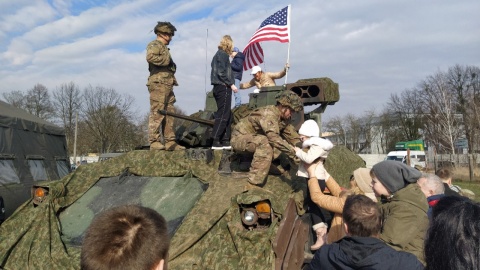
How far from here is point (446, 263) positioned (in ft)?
6.28

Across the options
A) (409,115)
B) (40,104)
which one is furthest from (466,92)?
(40,104)

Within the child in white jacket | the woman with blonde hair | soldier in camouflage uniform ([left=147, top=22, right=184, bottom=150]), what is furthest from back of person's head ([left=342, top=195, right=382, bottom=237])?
soldier in camouflage uniform ([left=147, top=22, right=184, bottom=150])

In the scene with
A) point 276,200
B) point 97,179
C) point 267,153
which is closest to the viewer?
point 276,200

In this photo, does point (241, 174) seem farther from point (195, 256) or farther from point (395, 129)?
point (395, 129)

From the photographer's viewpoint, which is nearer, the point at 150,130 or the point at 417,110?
the point at 150,130

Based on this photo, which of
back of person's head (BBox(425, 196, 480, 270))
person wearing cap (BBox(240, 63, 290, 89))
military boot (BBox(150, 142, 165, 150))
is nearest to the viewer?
back of person's head (BBox(425, 196, 480, 270))

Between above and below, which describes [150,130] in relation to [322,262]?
above

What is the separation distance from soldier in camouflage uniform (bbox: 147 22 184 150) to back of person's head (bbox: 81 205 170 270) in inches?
191

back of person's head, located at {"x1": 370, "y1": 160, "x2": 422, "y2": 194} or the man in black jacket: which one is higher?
back of person's head, located at {"x1": 370, "y1": 160, "x2": 422, "y2": 194}

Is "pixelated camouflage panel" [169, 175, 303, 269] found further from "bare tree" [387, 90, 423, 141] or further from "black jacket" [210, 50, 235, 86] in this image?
"bare tree" [387, 90, 423, 141]

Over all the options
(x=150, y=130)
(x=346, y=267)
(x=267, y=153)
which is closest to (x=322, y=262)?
(x=346, y=267)

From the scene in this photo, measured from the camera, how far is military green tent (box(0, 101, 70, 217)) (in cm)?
1156

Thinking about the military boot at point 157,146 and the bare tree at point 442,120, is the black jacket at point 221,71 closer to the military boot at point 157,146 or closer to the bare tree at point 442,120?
the military boot at point 157,146

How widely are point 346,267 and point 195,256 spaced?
1.94 m
